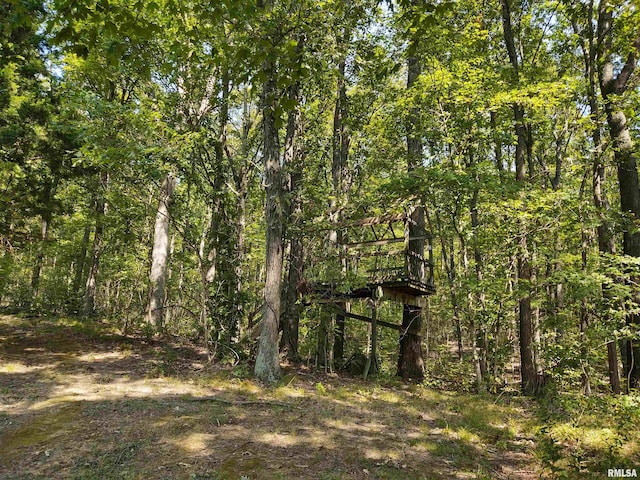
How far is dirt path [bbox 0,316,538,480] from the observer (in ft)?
16.3

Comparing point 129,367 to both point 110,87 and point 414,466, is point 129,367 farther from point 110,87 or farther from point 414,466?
point 110,87

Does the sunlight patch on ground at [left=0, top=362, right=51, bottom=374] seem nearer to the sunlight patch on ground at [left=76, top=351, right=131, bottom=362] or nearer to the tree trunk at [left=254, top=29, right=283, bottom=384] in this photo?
the sunlight patch on ground at [left=76, top=351, right=131, bottom=362]

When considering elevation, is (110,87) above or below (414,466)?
above

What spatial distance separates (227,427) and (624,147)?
33.0ft

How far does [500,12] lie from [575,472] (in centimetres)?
1298

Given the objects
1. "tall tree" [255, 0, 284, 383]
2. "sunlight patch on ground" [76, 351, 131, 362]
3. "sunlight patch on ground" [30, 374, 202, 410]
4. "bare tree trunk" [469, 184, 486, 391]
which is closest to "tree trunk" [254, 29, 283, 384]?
"tall tree" [255, 0, 284, 383]

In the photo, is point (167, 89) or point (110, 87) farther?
point (110, 87)

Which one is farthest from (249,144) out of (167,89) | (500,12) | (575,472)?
(575,472)

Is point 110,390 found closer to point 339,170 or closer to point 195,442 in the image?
point 195,442

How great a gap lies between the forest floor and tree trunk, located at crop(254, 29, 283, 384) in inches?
20.5

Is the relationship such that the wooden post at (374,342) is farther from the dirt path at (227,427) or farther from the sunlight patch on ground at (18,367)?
the sunlight patch on ground at (18,367)

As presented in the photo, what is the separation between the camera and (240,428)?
6.20 m

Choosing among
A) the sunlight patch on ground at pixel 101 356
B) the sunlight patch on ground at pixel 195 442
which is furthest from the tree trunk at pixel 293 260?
the sunlight patch on ground at pixel 195 442

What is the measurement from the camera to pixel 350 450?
5.70 meters
